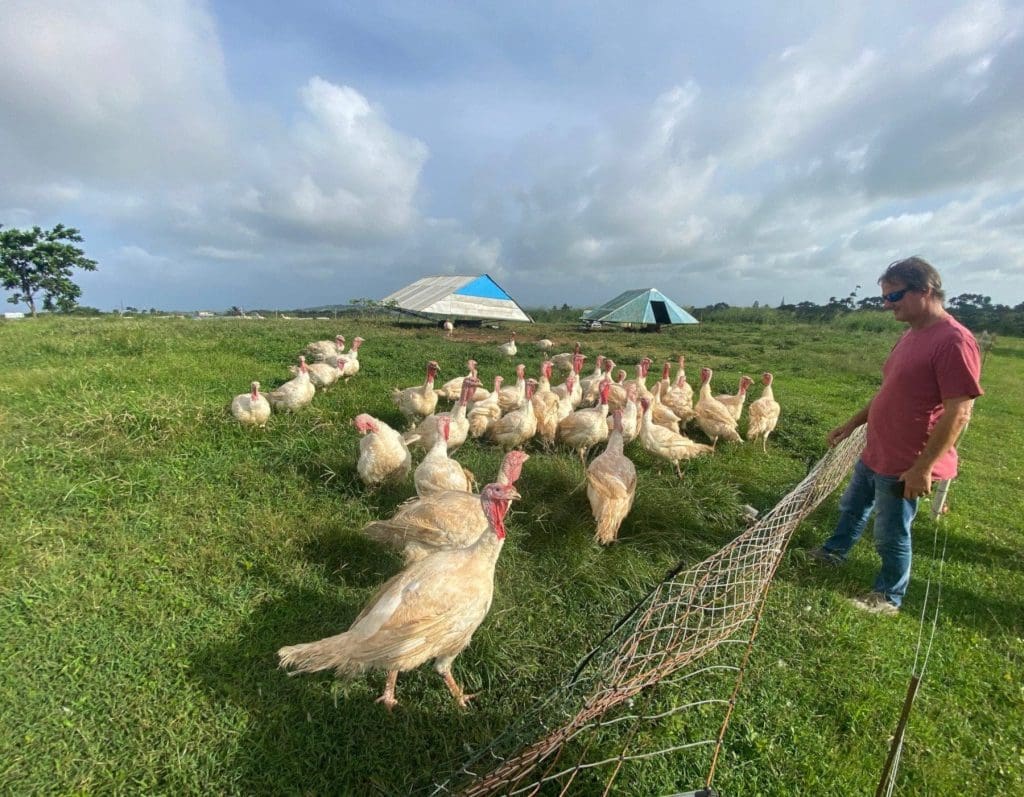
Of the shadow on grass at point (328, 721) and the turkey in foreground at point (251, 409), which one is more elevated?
the turkey in foreground at point (251, 409)

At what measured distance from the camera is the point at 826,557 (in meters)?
4.24

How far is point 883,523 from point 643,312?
26526 millimetres

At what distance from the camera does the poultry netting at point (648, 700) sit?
6.09 ft

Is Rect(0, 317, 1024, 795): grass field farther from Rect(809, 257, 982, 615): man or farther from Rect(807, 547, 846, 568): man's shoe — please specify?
Rect(809, 257, 982, 615): man

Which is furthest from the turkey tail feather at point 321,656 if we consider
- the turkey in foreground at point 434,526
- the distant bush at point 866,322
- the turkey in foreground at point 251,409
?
the distant bush at point 866,322

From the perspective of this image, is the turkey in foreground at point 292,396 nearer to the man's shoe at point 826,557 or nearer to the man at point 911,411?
the man's shoe at point 826,557

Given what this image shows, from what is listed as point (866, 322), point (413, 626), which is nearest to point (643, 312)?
point (866, 322)

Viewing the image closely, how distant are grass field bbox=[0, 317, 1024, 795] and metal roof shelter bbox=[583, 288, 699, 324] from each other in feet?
75.4

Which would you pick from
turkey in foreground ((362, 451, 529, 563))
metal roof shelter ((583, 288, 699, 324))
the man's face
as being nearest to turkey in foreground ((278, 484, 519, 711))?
turkey in foreground ((362, 451, 529, 563))

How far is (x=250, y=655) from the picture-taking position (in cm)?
293

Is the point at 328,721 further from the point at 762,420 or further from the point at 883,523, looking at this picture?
the point at 762,420

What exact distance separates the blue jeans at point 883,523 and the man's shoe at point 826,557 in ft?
0.18

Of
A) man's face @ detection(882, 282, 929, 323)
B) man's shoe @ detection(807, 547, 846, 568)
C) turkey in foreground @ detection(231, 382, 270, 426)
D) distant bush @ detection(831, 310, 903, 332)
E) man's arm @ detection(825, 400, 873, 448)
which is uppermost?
distant bush @ detection(831, 310, 903, 332)

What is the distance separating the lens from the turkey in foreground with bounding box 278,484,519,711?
8.34 feet
